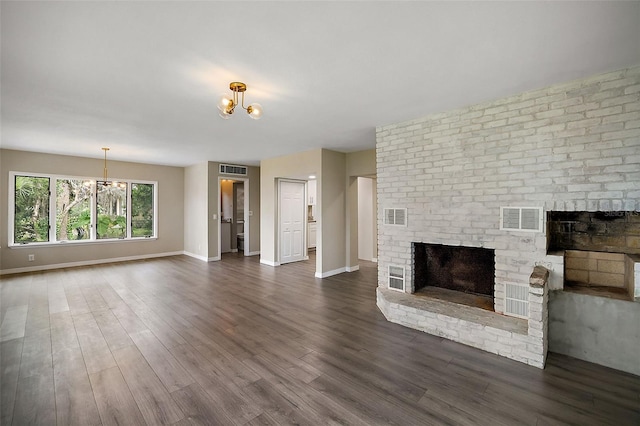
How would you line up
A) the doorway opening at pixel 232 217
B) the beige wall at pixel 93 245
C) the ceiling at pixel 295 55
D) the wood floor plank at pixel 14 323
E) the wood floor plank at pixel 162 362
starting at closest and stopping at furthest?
the ceiling at pixel 295 55 < the wood floor plank at pixel 162 362 < the wood floor plank at pixel 14 323 < the beige wall at pixel 93 245 < the doorway opening at pixel 232 217

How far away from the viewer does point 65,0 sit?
1.77 metres

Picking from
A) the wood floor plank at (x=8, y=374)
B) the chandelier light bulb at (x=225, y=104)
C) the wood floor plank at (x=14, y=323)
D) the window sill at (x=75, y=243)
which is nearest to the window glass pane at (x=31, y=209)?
the window sill at (x=75, y=243)

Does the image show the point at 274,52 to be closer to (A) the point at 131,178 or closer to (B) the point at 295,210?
(B) the point at 295,210

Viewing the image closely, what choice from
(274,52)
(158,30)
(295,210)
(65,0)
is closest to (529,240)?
(274,52)

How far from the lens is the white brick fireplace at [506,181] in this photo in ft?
8.75

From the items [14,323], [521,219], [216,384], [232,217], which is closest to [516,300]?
[521,219]

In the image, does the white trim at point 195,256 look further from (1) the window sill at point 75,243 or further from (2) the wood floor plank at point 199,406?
(2) the wood floor plank at point 199,406

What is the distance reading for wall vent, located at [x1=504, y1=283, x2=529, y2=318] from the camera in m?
3.11

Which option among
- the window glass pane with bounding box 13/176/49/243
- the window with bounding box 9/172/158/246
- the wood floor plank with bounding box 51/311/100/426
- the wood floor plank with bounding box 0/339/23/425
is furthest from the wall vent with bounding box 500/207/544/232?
the window glass pane with bounding box 13/176/49/243

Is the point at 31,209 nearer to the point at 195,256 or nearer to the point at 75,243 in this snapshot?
the point at 75,243

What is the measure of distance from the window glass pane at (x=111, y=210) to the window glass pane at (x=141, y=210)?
0.21m

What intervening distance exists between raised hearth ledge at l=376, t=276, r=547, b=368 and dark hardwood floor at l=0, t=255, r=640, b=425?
0.38 feet

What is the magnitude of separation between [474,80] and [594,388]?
290 cm

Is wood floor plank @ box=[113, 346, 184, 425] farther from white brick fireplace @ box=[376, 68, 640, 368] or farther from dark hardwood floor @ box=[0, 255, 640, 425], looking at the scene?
white brick fireplace @ box=[376, 68, 640, 368]
